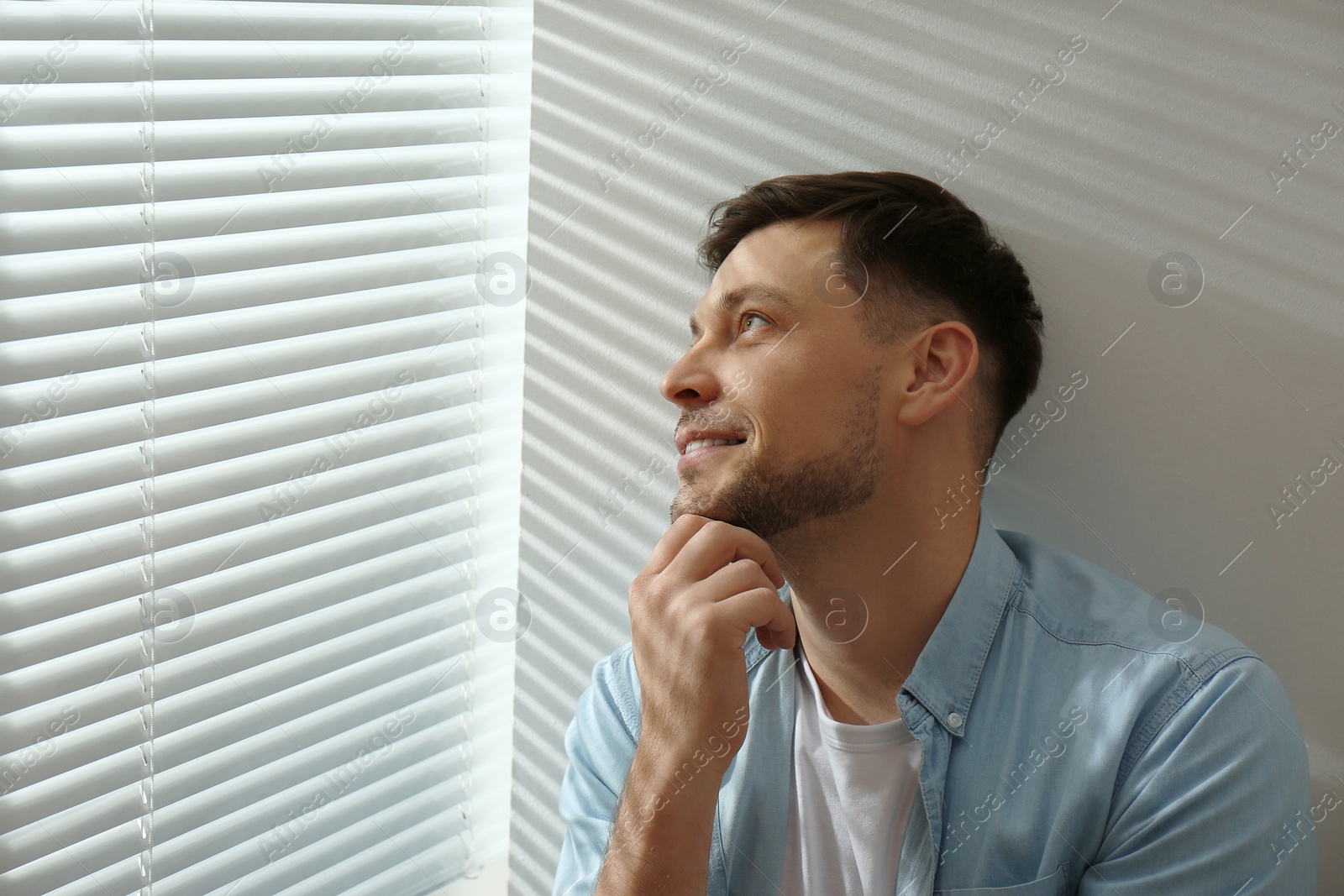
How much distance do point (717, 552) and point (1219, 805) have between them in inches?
22.2

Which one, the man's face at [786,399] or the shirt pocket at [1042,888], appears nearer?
the shirt pocket at [1042,888]

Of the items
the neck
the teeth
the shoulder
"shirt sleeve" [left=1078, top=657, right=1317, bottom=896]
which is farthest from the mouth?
"shirt sleeve" [left=1078, top=657, right=1317, bottom=896]

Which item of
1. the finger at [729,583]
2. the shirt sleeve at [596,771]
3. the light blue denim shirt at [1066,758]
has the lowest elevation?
the shirt sleeve at [596,771]

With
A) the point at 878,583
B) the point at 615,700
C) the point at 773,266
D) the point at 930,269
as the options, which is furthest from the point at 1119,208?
the point at 615,700

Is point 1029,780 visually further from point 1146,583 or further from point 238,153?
point 238,153

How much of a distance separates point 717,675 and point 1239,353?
0.71m

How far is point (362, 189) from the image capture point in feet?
4.97

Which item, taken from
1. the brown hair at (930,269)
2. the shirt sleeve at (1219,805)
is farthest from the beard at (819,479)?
the shirt sleeve at (1219,805)

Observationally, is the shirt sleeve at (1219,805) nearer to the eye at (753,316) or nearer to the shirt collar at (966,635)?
the shirt collar at (966,635)

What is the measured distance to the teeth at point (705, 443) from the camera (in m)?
1.18

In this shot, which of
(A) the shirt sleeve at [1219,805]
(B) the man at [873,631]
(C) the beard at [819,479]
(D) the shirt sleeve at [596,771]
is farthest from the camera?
(D) the shirt sleeve at [596,771]

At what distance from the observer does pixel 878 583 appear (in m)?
1.18

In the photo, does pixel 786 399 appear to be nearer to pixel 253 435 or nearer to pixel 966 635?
pixel 966 635

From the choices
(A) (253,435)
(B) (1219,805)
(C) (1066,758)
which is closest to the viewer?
(B) (1219,805)
